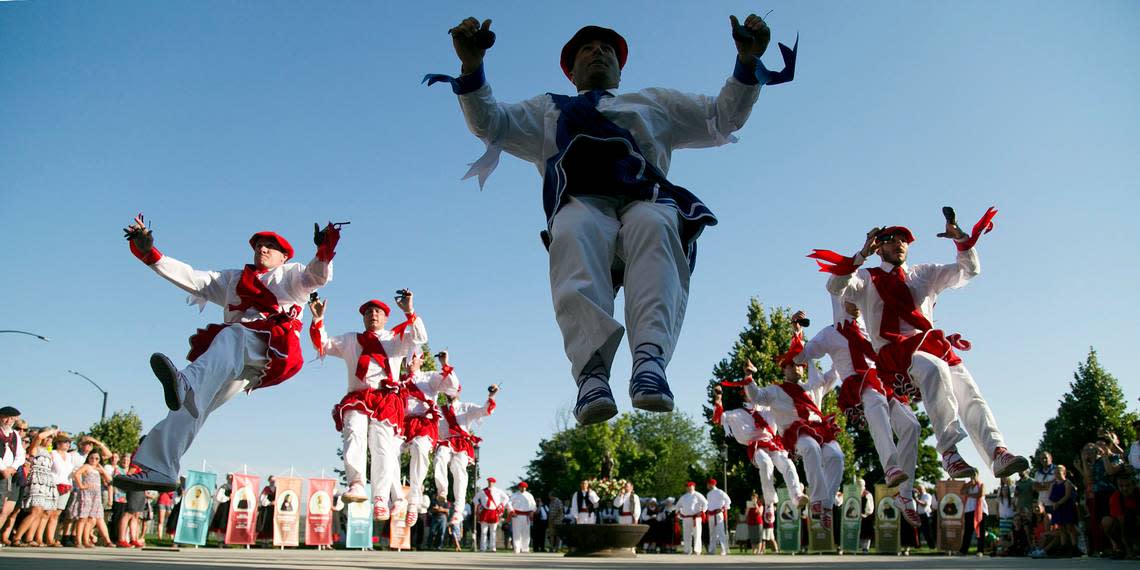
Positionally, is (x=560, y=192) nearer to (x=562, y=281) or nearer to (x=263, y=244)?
(x=562, y=281)

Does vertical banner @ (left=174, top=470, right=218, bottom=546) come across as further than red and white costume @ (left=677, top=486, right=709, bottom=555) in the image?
No

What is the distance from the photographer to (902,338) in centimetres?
686

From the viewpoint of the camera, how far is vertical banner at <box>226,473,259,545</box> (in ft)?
45.9

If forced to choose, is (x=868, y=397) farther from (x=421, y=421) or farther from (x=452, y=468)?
(x=452, y=468)

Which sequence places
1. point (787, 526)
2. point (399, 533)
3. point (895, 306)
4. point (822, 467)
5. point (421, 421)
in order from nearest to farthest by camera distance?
point (895, 306), point (822, 467), point (421, 421), point (399, 533), point (787, 526)

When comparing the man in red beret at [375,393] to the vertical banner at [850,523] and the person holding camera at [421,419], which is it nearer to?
the person holding camera at [421,419]

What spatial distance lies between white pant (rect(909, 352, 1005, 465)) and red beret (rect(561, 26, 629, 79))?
362 cm

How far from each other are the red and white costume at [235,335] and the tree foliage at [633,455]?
34.1 meters

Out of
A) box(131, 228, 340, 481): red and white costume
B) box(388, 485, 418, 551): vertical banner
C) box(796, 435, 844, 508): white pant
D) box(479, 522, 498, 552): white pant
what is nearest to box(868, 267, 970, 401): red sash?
box(796, 435, 844, 508): white pant

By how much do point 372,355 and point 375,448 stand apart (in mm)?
1215

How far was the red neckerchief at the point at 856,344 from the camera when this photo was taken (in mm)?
8484

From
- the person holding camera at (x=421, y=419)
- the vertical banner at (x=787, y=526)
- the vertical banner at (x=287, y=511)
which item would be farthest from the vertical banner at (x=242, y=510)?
the vertical banner at (x=787, y=526)

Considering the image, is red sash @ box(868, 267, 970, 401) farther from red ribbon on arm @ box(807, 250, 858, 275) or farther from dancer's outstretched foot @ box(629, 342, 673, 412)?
dancer's outstretched foot @ box(629, 342, 673, 412)

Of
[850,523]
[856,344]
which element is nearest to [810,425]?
[856,344]
